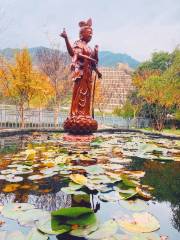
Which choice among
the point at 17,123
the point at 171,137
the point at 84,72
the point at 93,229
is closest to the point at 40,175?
the point at 93,229

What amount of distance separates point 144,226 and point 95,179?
1196mm

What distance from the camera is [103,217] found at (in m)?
2.06

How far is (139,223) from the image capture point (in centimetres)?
190

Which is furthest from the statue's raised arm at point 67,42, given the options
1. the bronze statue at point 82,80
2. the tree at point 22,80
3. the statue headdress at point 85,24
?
the tree at point 22,80

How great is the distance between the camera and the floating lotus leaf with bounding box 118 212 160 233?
5.95 feet

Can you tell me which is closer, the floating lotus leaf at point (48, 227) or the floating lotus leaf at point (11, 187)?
the floating lotus leaf at point (48, 227)

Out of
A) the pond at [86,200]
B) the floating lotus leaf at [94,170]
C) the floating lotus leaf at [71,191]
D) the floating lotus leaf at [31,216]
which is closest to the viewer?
the pond at [86,200]

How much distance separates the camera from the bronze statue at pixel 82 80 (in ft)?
21.8

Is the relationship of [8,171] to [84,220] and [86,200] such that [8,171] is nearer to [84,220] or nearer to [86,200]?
[86,200]

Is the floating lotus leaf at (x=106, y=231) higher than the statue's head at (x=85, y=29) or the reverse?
the reverse

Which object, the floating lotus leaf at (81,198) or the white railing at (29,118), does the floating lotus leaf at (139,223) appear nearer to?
the floating lotus leaf at (81,198)

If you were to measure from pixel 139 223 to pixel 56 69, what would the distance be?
63.0 ft

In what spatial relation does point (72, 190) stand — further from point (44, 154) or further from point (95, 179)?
point (44, 154)

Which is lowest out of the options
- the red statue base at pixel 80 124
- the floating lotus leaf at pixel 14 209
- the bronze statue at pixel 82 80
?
the floating lotus leaf at pixel 14 209
